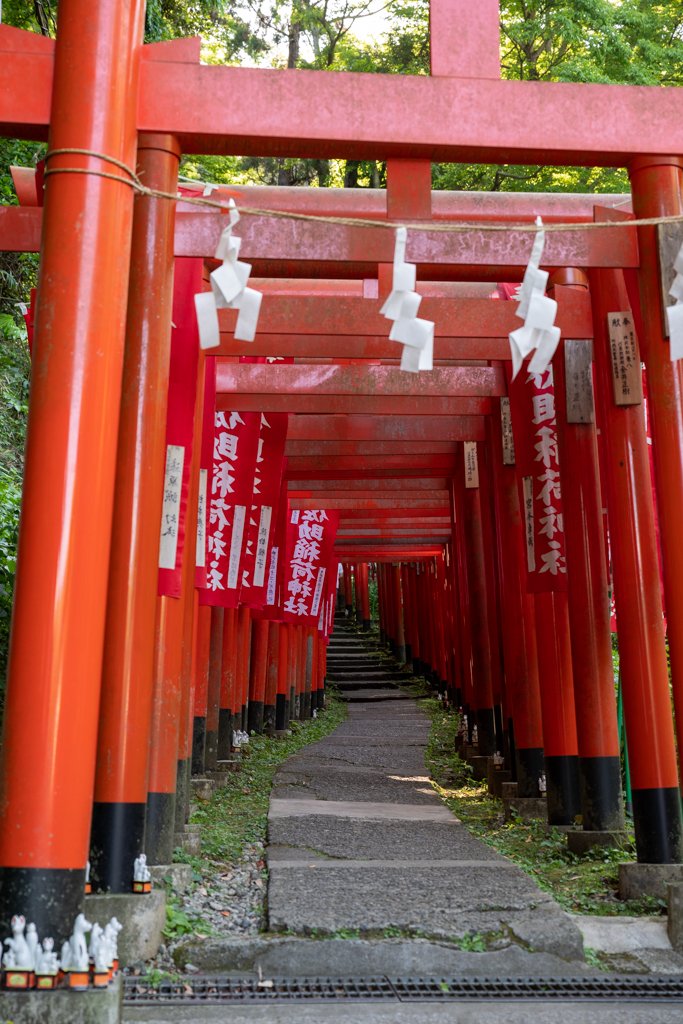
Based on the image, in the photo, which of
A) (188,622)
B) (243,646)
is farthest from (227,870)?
(243,646)

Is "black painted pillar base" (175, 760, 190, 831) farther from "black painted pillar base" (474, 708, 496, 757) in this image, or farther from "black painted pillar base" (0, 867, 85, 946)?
"black painted pillar base" (474, 708, 496, 757)

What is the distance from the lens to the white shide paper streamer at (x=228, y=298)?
4504 mm

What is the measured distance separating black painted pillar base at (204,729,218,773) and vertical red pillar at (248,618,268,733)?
5.61 m

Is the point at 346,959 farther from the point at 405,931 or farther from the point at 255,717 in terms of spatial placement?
the point at 255,717

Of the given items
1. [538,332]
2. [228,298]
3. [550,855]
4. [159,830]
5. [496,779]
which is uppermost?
[228,298]

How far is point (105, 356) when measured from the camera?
440 centimetres

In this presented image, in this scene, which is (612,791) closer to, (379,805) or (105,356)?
(379,805)

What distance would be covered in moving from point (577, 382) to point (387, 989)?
16.3 ft

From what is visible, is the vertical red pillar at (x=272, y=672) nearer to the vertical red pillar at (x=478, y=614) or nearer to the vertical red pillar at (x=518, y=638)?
the vertical red pillar at (x=478, y=614)

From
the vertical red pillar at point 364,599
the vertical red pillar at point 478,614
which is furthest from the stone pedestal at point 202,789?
the vertical red pillar at point 364,599

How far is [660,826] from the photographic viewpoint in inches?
246

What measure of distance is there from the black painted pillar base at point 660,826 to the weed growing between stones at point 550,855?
30 centimetres

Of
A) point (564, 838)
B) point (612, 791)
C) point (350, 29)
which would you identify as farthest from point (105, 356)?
point (350, 29)

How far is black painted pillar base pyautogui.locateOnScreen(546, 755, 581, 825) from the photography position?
29.0 feet
